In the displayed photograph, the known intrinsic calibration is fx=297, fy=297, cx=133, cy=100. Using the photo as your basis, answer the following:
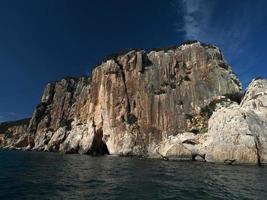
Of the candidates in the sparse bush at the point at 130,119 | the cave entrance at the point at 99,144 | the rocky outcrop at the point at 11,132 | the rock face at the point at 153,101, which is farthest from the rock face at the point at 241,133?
the rocky outcrop at the point at 11,132

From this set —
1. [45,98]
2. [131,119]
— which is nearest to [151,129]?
[131,119]

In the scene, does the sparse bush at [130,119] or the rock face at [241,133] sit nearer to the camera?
the rock face at [241,133]

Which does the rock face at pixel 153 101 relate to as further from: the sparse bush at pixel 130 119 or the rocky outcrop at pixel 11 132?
the rocky outcrop at pixel 11 132

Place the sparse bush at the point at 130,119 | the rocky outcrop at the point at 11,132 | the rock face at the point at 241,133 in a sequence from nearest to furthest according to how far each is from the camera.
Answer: the rock face at the point at 241,133
the sparse bush at the point at 130,119
the rocky outcrop at the point at 11,132

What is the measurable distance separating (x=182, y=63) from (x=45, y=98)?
261 ft

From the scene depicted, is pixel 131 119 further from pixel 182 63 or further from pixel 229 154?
pixel 229 154

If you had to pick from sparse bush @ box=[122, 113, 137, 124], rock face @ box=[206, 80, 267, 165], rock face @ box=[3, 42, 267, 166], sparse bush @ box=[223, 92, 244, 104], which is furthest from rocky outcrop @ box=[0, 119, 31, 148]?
rock face @ box=[206, 80, 267, 165]

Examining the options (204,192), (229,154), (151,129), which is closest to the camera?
(204,192)

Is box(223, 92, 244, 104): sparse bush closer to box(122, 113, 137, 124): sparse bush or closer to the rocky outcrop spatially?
box(122, 113, 137, 124): sparse bush

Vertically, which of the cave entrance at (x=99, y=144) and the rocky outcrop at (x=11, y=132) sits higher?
the rocky outcrop at (x=11, y=132)

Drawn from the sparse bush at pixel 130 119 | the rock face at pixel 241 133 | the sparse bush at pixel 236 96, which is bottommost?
the rock face at pixel 241 133

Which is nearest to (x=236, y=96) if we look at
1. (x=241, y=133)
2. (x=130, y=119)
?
(x=130, y=119)

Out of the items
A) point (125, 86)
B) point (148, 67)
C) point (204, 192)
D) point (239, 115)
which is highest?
point (148, 67)

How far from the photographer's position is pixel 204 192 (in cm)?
2139
